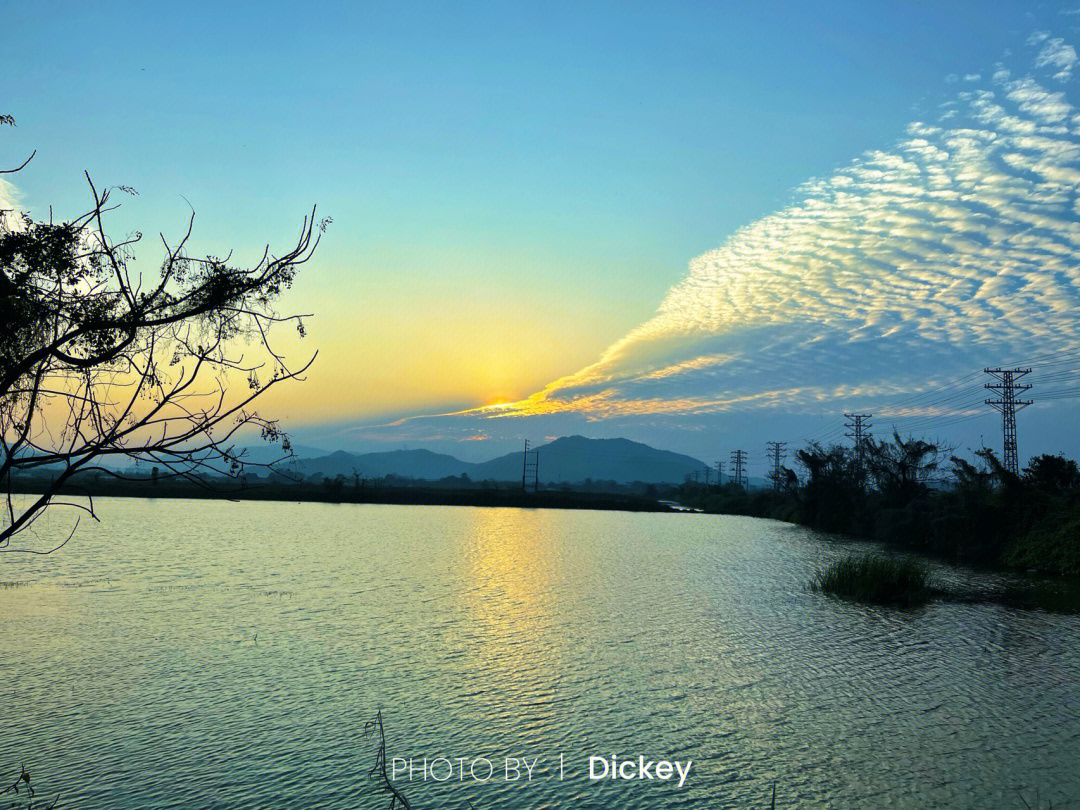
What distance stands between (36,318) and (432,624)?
55.0ft

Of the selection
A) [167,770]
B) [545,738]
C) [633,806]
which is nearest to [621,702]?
[545,738]

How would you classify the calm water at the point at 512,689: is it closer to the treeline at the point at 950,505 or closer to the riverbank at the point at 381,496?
the treeline at the point at 950,505

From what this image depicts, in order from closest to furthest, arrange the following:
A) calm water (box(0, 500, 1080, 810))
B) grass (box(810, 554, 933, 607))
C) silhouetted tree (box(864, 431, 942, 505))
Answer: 1. calm water (box(0, 500, 1080, 810))
2. grass (box(810, 554, 933, 607))
3. silhouetted tree (box(864, 431, 942, 505))

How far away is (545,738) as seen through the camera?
12.2 metres

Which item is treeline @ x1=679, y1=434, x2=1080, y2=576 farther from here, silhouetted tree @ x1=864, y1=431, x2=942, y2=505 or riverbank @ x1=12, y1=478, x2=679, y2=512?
riverbank @ x1=12, y1=478, x2=679, y2=512

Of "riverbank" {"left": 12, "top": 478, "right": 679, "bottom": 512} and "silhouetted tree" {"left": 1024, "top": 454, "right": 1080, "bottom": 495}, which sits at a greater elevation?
"silhouetted tree" {"left": 1024, "top": 454, "right": 1080, "bottom": 495}

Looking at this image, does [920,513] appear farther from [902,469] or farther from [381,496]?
[381,496]

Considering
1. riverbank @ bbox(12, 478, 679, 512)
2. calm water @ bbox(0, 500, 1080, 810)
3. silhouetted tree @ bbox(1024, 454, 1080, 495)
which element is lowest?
calm water @ bbox(0, 500, 1080, 810)

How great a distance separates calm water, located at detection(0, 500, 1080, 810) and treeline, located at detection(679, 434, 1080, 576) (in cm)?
1686

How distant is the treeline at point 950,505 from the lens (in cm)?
3844

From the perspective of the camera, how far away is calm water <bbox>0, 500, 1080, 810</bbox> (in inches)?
416

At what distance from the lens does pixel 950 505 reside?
4750cm

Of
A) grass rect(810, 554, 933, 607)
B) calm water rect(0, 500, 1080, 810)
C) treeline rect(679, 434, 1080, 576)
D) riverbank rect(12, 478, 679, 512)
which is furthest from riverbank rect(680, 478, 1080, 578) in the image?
riverbank rect(12, 478, 679, 512)

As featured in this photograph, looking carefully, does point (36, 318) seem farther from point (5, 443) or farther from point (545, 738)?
point (545, 738)
